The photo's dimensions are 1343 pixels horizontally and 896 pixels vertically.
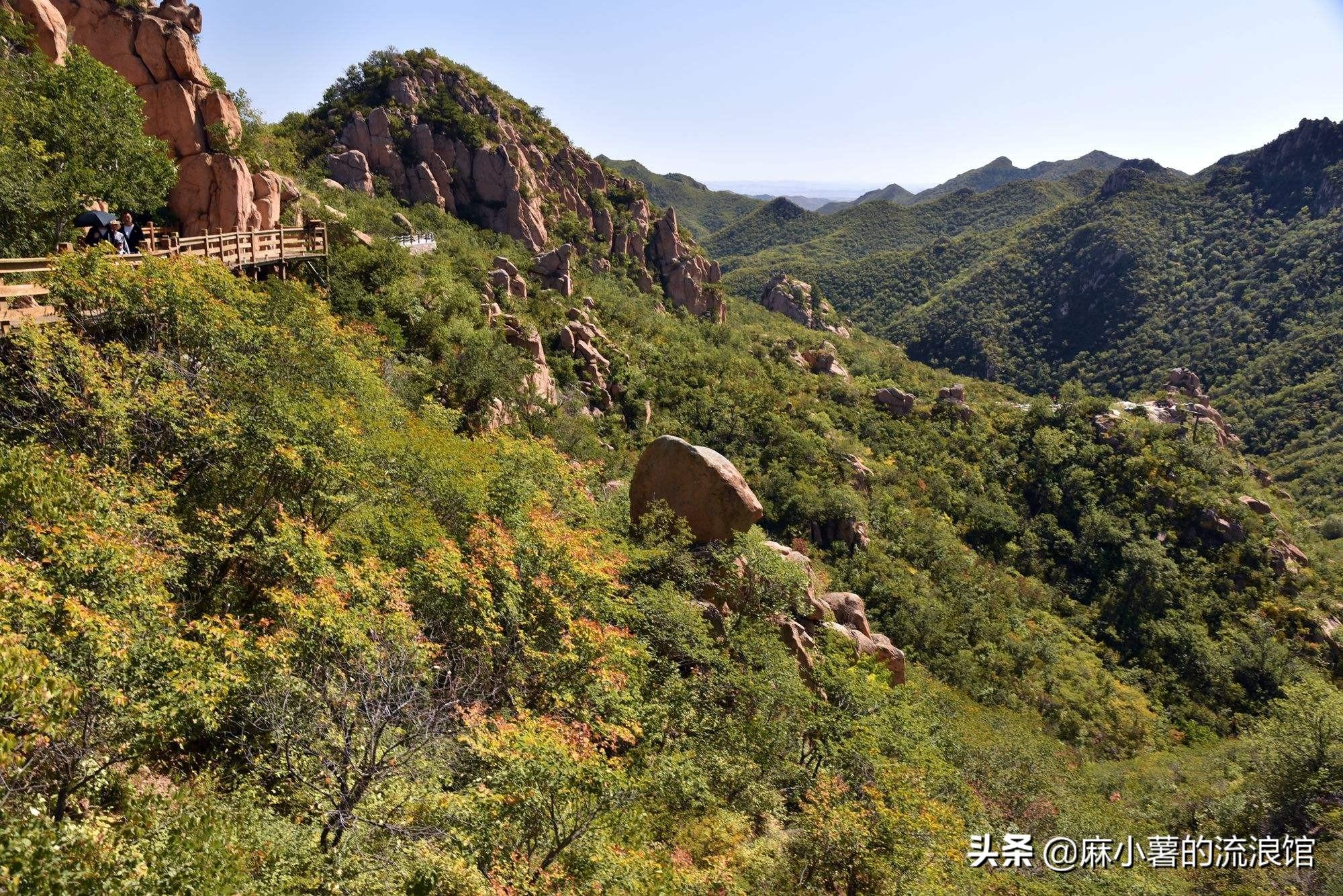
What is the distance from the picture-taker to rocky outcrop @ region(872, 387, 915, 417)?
59562 mm

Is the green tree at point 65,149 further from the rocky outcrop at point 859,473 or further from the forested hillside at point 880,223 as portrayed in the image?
the forested hillside at point 880,223

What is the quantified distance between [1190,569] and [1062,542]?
8.59 meters

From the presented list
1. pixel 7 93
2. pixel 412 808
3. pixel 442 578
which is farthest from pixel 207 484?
pixel 7 93

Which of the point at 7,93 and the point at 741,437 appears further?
the point at 741,437

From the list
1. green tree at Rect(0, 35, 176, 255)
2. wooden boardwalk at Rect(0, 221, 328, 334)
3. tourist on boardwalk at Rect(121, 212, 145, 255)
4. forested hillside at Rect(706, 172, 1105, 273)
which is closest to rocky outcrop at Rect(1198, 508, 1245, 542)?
wooden boardwalk at Rect(0, 221, 328, 334)

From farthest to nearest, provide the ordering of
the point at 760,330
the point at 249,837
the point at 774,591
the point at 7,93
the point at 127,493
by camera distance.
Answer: the point at 760,330, the point at 774,591, the point at 7,93, the point at 127,493, the point at 249,837

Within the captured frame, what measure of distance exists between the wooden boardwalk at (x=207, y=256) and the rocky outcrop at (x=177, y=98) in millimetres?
1708

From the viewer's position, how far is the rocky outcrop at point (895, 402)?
5956cm

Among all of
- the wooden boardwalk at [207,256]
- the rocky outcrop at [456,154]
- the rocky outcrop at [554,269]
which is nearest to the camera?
the wooden boardwalk at [207,256]

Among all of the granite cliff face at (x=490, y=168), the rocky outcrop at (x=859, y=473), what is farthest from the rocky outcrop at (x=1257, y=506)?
the granite cliff face at (x=490, y=168)

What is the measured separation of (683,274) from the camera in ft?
241

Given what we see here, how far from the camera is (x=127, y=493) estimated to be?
10617mm

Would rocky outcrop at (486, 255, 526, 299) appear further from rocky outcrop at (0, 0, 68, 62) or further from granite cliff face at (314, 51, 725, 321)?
rocky outcrop at (0, 0, 68, 62)

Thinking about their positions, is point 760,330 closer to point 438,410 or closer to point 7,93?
point 438,410
